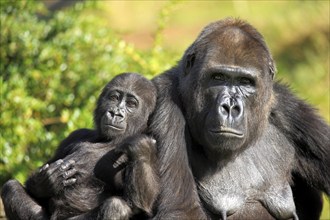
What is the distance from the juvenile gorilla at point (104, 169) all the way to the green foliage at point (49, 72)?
2.03m

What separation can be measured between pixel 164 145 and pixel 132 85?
2.49 feet

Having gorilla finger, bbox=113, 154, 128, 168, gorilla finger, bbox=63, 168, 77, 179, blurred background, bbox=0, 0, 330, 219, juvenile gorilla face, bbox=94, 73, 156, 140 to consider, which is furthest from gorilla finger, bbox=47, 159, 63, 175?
blurred background, bbox=0, 0, 330, 219

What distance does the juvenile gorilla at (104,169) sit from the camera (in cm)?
595

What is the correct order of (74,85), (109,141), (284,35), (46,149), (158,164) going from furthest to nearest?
(284,35), (74,85), (46,149), (109,141), (158,164)

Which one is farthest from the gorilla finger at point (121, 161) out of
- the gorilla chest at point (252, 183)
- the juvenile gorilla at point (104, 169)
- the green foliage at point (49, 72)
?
the green foliage at point (49, 72)

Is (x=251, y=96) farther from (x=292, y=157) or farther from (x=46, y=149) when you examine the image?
(x=46, y=149)

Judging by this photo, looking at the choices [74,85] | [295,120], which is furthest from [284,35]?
[295,120]

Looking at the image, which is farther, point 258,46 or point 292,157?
point 292,157

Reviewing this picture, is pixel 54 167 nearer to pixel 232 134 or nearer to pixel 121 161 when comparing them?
pixel 121 161

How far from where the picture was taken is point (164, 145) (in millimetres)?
6094

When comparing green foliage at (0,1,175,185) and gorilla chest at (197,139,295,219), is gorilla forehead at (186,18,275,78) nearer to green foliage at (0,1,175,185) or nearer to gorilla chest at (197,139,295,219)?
gorilla chest at (197,139,295,219)

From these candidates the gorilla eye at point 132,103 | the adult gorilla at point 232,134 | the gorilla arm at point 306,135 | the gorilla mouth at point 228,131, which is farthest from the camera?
the gorilla arm at point 306,135

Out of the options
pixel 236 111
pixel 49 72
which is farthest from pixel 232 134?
pixel 49 72

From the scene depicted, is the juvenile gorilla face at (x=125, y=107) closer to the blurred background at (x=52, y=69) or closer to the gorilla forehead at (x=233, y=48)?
the gorilla forehead at (x=233, y=48)
